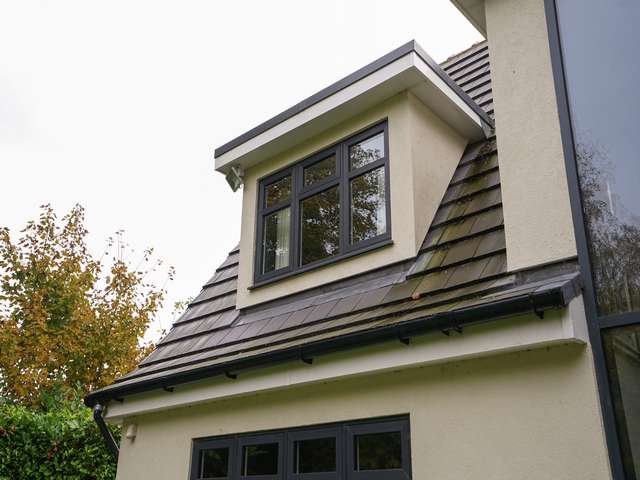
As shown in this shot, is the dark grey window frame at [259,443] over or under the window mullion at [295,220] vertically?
under

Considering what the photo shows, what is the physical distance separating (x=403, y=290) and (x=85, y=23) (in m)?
10.2

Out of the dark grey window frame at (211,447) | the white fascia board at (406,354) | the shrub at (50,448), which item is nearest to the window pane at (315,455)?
the white fascia board at (406,354)

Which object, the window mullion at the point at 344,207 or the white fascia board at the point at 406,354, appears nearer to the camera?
the white fascia board at the point at 406,354

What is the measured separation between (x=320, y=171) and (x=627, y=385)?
4012mm

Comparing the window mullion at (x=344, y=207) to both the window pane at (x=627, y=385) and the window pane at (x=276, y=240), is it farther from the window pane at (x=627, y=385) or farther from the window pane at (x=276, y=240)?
the window pane at (x=627, y=385)

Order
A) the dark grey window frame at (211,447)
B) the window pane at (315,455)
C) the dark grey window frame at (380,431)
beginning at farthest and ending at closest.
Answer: the dark grey window frame at (211,447)
the window pane at (315,455)
the dark grey window frame at (380,431)

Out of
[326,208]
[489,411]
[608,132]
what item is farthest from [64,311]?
[608,132]

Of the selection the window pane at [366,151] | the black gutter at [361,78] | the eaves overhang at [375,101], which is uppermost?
the black gutter at [361,78]

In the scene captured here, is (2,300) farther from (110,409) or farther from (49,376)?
(110,409)

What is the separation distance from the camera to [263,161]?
24.4 feet

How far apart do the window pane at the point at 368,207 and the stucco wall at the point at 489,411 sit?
1.64m

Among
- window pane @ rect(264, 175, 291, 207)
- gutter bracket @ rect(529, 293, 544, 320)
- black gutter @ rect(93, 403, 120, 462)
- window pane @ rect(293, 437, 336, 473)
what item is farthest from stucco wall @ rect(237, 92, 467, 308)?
black gutter @ rect(93, 403, 120, 462)

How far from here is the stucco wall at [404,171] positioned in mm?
5688

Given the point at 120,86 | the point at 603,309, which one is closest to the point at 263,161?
the point at 603,309
